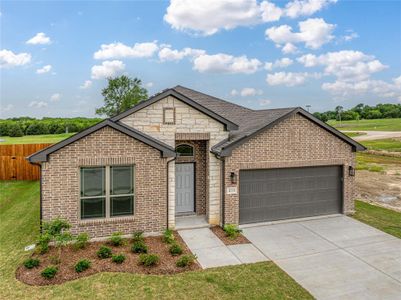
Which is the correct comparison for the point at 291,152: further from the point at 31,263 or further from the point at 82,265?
the point at 31,263

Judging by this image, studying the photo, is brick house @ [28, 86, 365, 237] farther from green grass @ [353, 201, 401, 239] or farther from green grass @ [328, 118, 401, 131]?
green grass @ [328, 118, 401, 131]

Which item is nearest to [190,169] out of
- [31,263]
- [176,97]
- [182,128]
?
[182,128]

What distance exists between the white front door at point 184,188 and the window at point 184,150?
44cm

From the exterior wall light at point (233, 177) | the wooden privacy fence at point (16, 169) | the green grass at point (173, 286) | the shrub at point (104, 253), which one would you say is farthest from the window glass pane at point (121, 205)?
the wooden privacy fence at point (16, 169)

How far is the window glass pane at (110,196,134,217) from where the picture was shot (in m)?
10.5

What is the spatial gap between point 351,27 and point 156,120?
60.4 feet

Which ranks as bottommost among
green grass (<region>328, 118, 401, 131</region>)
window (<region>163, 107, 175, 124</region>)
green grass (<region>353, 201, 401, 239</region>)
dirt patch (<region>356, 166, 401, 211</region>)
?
green grass (<region>353, 201, 401, 239</region>)

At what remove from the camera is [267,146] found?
1195cm

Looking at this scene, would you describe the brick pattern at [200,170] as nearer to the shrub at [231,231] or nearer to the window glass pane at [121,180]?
the shrub at [231,231]

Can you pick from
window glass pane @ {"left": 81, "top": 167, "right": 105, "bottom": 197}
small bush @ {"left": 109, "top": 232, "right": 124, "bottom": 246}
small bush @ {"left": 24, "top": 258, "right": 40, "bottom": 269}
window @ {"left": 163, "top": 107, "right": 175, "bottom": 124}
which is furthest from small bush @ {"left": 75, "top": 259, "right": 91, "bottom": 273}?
window @ {"left": 163, "top": 107, "right": 175, "bottom": 124}

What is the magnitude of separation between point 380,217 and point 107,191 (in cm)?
1066

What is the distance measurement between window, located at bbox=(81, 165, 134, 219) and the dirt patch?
12.0 m

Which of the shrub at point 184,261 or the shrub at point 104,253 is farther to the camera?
the shrub at point 104,253

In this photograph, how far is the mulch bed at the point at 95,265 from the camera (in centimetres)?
791
